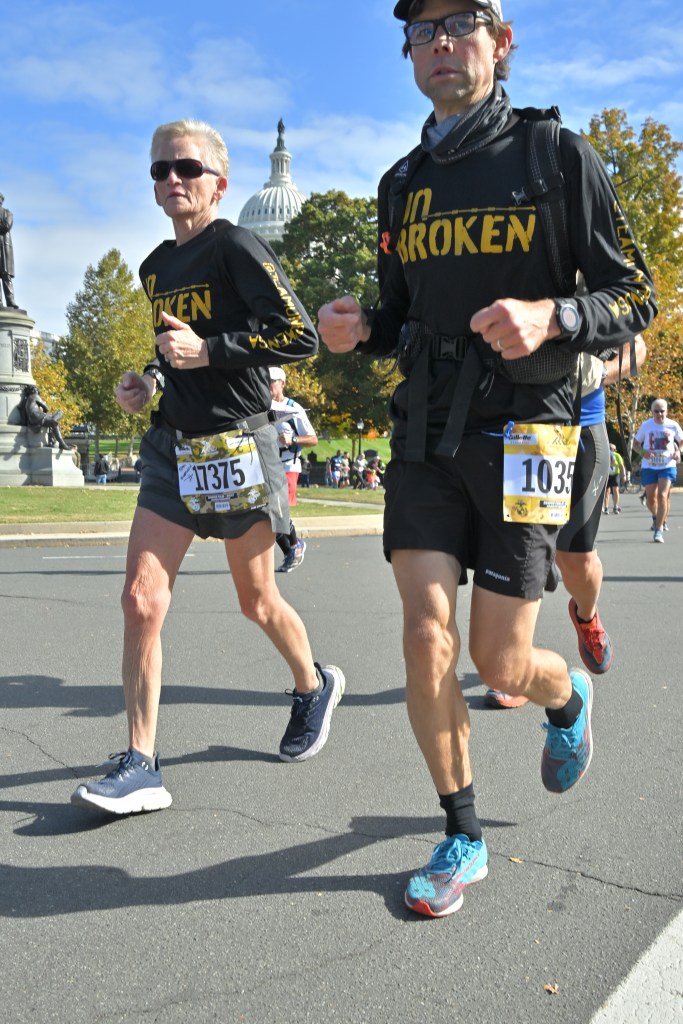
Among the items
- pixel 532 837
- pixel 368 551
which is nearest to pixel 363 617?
pixel 532 837

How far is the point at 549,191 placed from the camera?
2.86 m

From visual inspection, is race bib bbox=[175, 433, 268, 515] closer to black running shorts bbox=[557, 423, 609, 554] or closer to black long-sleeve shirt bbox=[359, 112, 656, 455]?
black long-sleeve shirt bbox=[359, 112, 656, 455]

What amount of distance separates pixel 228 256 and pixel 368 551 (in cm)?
1050

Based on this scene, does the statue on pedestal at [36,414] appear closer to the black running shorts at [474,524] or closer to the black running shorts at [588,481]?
the black running shorts at [588,481]

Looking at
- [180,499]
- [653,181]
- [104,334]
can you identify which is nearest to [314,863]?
[180,499]

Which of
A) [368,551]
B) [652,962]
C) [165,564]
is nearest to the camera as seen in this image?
[652,962]

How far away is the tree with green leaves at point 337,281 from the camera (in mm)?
54875

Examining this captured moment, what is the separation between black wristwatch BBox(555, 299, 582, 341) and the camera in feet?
8.84

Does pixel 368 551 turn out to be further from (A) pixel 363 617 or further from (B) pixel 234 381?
(B) pixel 234 381

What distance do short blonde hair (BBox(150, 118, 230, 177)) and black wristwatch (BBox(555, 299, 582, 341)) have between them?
184cm

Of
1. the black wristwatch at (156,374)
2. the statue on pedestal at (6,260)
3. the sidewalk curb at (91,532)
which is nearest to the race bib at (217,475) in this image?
the black wristwatch at (156,374)

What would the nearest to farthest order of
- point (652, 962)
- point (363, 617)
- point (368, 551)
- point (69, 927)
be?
point (652, 962) < point (69, 927) < point (363, 617) < point (368, 551)

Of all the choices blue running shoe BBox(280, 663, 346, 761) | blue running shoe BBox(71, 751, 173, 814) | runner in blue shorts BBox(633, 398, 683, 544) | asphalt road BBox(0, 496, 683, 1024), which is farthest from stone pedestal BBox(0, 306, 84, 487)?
blue running shoe BBox(71, 751, 173, 814)

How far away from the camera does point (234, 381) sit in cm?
402
